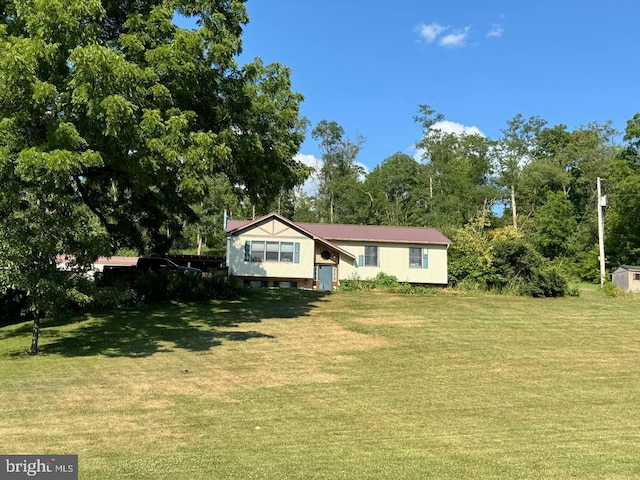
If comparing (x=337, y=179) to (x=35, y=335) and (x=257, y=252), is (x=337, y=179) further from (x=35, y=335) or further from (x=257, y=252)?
(x=35, y=335)

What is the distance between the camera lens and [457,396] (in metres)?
8.52

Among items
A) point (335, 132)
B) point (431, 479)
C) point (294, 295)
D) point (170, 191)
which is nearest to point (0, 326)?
point (170, 191)

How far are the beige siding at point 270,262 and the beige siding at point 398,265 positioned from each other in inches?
109

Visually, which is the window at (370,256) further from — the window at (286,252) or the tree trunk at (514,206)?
the tree trunk at (514,206)

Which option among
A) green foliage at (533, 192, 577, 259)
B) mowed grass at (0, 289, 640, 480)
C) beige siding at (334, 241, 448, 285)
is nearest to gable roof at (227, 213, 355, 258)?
beige siding at (334, 241, 448, 285)

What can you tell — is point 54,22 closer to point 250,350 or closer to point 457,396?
point 250,350

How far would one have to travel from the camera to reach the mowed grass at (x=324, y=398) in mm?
5441

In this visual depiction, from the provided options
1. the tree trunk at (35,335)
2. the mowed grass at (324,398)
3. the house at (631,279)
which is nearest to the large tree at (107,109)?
the tree trunk at (35,335)

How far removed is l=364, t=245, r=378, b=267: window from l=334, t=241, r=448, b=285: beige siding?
188 millimetres

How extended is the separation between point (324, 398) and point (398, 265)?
81.7 feet

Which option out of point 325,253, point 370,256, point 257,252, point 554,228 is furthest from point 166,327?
point 554,228

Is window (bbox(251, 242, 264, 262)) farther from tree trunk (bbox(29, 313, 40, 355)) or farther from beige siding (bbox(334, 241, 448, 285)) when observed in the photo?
tree trunk (bbox(29, 313, 40, 355))

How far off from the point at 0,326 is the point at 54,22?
404 inches

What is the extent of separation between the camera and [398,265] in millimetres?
32781
